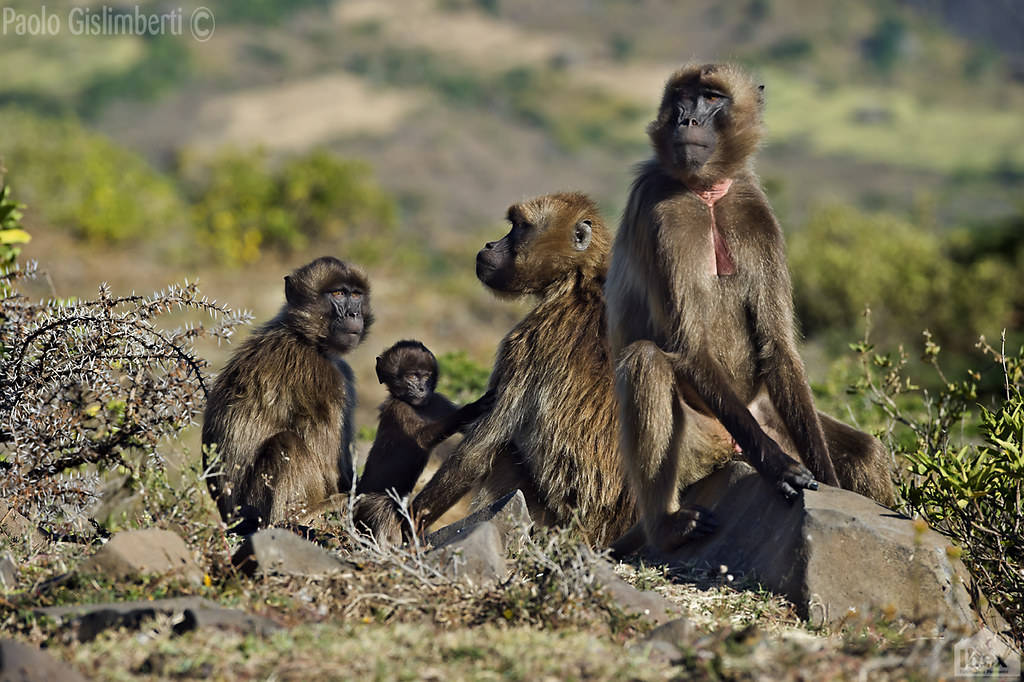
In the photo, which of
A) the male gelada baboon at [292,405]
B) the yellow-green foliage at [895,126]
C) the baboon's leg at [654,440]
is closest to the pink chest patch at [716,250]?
the baboon's leg at [654,440]

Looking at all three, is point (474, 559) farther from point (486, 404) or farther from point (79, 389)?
point (79, 389)

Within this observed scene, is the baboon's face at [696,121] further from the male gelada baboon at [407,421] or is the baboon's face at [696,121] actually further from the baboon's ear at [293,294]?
the baboon's ear at [293,294]

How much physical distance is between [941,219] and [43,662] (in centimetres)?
3819

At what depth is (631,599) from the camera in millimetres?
4148

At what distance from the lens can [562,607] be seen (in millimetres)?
4000

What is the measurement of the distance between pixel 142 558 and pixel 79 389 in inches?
48.5

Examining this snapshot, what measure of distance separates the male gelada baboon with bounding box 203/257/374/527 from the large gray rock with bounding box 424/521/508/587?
4.68 ft

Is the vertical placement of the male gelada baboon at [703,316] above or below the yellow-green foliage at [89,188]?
below

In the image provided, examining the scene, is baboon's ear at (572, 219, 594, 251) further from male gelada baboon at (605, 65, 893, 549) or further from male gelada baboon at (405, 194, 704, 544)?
male gelada baboon at (605, 65, 893, 549)

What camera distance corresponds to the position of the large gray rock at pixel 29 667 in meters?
3.17

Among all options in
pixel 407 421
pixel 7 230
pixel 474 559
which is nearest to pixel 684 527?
pixel 474 559

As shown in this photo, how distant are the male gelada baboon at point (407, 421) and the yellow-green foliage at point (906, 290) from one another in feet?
35.2

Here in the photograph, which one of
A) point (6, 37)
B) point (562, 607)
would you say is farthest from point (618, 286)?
point (6, 37)

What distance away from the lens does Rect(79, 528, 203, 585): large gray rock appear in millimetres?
4133
